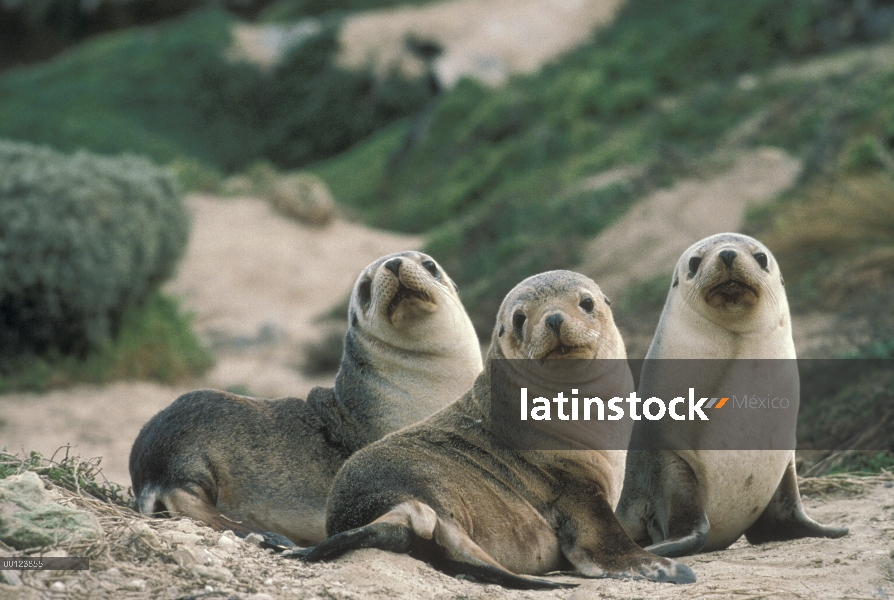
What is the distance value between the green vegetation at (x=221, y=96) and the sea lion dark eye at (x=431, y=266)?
87.4 feet

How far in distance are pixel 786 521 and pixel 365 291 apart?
2.60m

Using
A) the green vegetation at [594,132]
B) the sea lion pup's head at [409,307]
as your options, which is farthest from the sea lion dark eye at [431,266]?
the green vegetation at [594,132]

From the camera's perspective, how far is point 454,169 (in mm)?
24125

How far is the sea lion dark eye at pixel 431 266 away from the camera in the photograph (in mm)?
6488

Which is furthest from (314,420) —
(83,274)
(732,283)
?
(83,274)

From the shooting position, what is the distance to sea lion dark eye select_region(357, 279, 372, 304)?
256 inches

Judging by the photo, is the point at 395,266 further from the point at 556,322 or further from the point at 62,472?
the point at 62,472

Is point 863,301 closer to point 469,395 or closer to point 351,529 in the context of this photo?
point 469,395

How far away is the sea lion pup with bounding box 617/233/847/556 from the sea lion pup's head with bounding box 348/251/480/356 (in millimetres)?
1205

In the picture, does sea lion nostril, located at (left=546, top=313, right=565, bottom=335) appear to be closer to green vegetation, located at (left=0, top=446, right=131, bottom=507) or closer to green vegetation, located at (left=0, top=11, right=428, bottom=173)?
green vegetation, located at (left=0, top=446, right=131, bottom=507)

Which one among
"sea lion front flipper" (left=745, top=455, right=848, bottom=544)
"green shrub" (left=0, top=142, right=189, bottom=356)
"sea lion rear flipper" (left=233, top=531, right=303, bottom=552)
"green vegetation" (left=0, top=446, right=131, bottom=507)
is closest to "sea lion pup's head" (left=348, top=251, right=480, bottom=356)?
"sea lion rear flipper" (left=233, top=531, right=303, bottom=552)

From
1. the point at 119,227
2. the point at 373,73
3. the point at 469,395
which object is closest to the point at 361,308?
the point at 469,395

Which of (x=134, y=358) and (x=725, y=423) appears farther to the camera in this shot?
(x=134, y=358)

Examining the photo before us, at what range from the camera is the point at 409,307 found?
6266 millimetres
